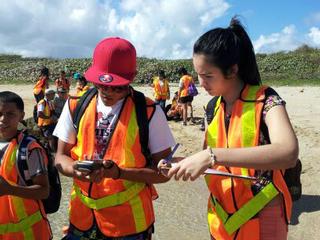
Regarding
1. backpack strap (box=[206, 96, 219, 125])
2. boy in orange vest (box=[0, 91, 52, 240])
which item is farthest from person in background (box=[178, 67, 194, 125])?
backpack strap (box=[206, 96, 219, 125])

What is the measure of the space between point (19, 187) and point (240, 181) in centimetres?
127

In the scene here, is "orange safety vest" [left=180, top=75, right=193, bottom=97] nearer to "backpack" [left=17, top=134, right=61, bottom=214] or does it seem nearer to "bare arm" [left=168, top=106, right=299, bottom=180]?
"backpack" [left=17, top=134, right=61, bottom=214]

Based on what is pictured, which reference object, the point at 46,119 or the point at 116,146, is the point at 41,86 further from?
the point at 116,146

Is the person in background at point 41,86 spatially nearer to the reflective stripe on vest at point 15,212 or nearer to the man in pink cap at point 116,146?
the reflective stripe on vest at point 15,212

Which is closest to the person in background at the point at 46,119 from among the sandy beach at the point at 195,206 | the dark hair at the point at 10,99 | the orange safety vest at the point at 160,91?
the sandy beach at the point at 195,206

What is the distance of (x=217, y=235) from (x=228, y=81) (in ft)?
2.55

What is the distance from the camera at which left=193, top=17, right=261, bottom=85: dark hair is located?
2232 mm

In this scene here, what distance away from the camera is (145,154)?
269 cm

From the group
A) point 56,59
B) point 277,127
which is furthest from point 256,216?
point 56,59

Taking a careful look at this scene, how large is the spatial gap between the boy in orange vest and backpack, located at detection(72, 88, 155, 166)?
1.18 ft

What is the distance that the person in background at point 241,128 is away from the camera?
2.21 m

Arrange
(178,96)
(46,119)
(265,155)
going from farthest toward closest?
(178,96) < (46,119) < (265,155)

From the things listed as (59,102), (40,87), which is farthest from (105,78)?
(40,87)

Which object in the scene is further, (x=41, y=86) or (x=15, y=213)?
(x=41, y=86)
